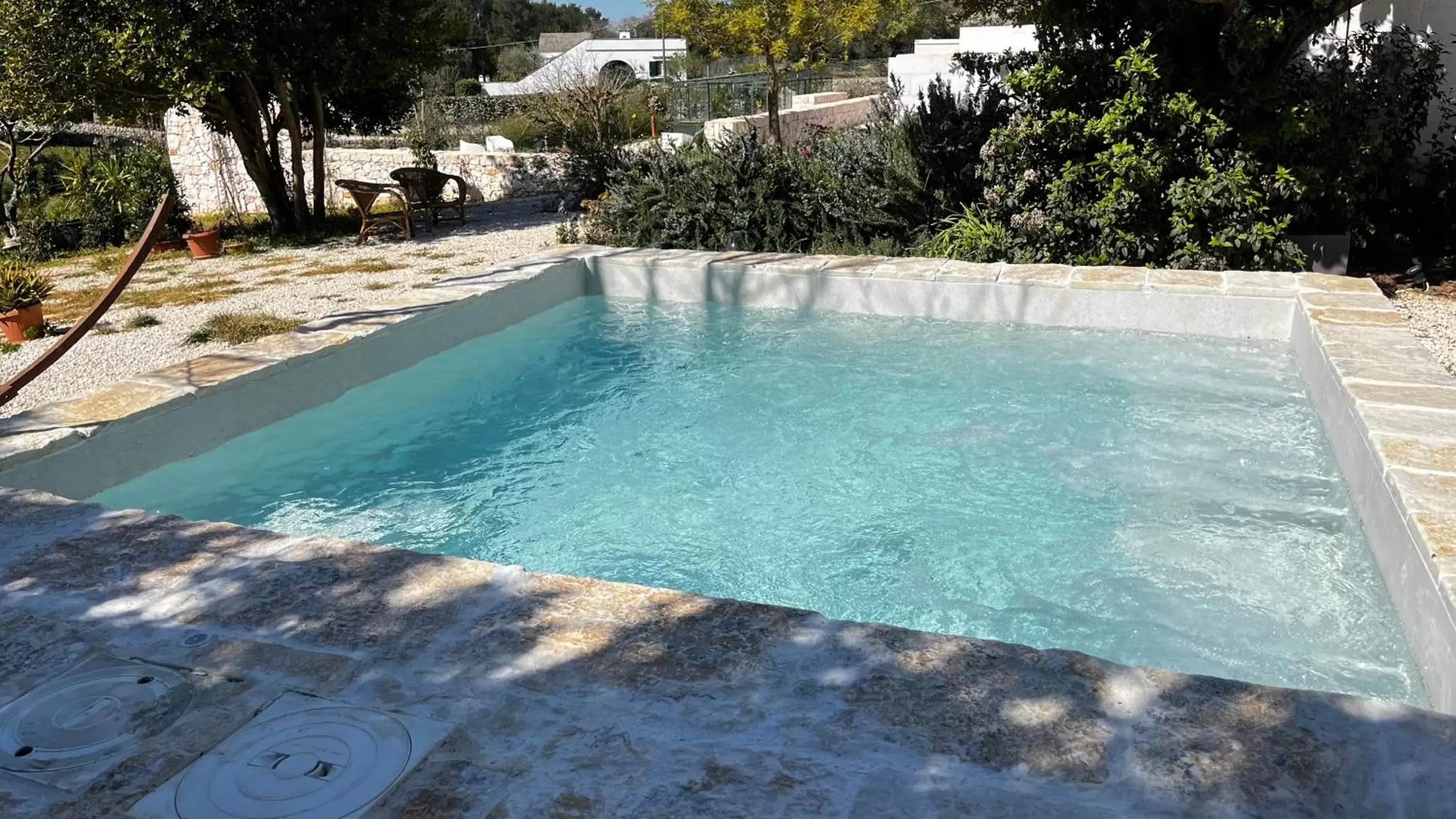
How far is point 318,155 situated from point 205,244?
81.1 inches

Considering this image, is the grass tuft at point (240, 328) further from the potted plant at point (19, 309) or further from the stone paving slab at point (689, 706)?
the stone paving slab at point (689, 706)

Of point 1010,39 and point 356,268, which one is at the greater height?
point 1010,39

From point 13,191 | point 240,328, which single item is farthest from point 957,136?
point 13,191

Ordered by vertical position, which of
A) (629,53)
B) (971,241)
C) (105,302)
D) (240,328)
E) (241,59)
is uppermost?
(629,53)

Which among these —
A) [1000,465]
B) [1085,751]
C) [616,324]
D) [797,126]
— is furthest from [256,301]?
[797,126]

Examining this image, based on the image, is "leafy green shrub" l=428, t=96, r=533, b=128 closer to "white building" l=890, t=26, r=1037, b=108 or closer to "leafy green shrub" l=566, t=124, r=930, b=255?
"white building" l=890, t=26, r=1037, b=108

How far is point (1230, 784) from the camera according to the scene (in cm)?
186

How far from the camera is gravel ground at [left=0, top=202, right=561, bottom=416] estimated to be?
659 cm

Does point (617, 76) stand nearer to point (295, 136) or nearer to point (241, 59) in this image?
point (295, 136)

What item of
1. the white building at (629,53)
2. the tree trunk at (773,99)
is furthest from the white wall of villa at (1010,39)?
the white building at (629,53)

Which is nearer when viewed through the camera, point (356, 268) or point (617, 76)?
point (356, 268)

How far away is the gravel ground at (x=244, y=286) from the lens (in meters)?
6.59

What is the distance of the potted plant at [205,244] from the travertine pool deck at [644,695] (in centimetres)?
807

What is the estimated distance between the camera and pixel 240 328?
283 inches
